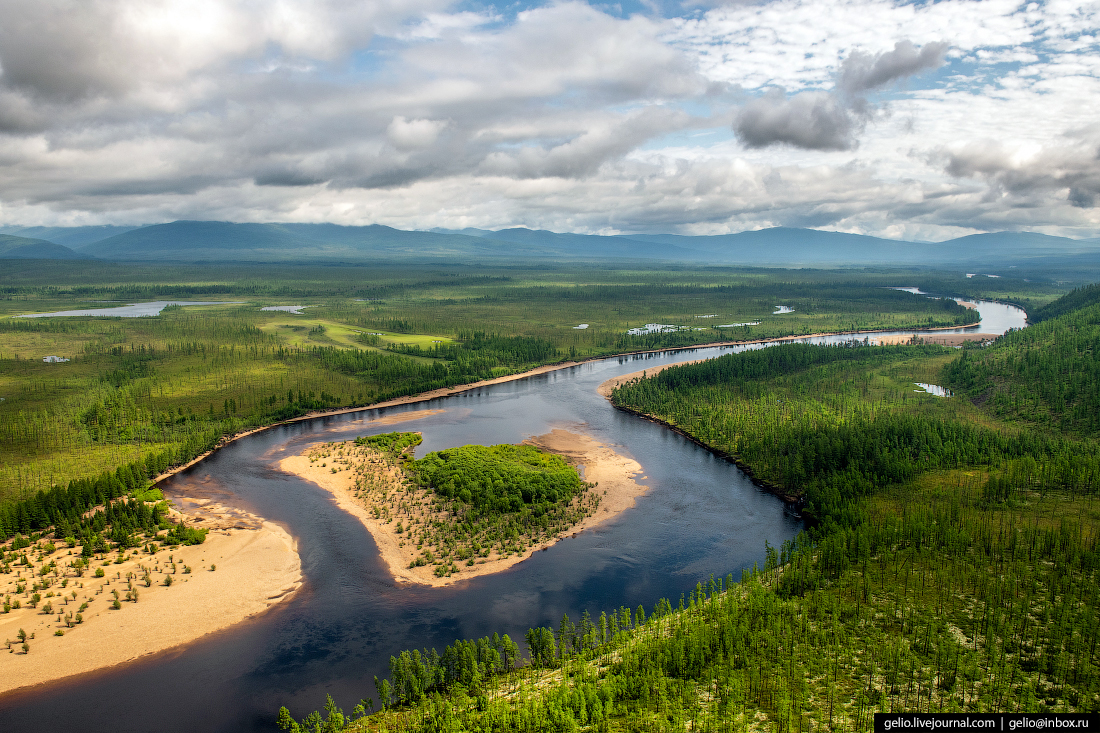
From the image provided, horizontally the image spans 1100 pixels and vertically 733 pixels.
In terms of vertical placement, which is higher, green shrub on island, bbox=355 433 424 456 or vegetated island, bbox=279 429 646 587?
green shrub on island, bbox=355 433 424 456

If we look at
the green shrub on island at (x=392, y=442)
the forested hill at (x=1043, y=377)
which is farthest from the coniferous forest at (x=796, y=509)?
the green shrub on island at (x=392, y=442)

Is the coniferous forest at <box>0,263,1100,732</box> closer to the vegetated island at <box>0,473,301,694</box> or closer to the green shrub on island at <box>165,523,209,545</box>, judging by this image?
the green shrub on island at <box>165,523,209,545</box>

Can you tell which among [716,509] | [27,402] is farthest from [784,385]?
[27,402]

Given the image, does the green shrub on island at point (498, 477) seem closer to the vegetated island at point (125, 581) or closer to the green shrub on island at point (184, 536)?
the vegetated island at point (125, 581)

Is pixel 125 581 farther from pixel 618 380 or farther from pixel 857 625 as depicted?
pixel 618 380

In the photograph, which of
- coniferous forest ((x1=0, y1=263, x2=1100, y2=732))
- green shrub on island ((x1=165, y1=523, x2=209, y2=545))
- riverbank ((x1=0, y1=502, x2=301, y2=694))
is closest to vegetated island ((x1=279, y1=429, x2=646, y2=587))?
coniferous forest ((x1=0, y1=263, x2=1100, y2=732))

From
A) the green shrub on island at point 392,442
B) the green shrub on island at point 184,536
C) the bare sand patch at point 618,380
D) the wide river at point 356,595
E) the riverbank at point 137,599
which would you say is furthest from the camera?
the bare sand patch at point 618,380

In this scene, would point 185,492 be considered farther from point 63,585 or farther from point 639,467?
point 639,467

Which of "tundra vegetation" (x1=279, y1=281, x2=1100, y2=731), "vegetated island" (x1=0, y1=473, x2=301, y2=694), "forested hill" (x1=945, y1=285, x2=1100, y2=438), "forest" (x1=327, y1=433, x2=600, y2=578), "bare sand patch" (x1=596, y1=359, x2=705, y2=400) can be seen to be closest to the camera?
"tundra vegetation" (x1=279, y1=281, x2=1100, y2=731)

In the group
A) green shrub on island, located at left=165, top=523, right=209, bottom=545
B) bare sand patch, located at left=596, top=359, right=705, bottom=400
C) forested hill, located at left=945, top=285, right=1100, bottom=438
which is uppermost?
forested hill, located at left=945, top=285, right=1100, bottom=438
